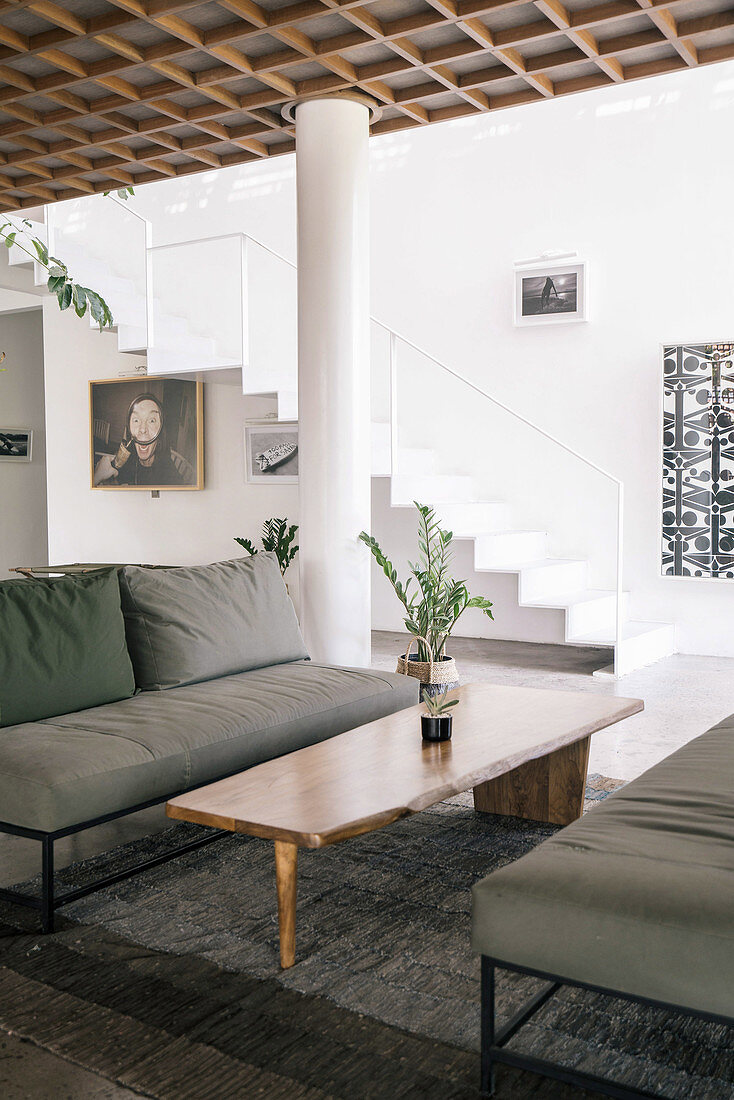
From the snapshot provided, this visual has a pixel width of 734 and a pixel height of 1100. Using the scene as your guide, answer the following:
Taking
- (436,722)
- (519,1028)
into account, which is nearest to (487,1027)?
(519,1028)

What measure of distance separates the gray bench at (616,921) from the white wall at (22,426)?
10244 millimetres

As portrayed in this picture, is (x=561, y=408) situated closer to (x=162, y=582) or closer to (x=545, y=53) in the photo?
(x=545, y=53)

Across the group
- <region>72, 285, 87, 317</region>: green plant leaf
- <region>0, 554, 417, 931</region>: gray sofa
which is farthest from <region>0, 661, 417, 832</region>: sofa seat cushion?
<region>72, 285, 87, 317</region>: green plant leaf

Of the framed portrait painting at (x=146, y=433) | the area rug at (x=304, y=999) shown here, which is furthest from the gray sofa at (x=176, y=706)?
the framed portrait painting at (x=146, y=433)

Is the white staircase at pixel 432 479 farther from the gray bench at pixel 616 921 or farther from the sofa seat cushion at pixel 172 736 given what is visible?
the gray bench at pixel 616 921

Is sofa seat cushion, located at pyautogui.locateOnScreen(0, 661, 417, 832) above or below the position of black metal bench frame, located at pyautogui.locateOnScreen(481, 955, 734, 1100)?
above

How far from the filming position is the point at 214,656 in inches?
152

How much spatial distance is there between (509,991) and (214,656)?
1882mm

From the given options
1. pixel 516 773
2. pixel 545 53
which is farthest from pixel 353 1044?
pixel 545 53

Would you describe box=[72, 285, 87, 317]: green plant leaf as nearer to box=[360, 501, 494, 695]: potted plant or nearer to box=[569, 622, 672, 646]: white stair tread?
box=[360, 501, 494, 695]: potted plant

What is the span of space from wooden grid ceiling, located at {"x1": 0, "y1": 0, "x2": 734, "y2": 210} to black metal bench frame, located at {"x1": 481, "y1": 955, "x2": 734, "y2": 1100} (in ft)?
11.6

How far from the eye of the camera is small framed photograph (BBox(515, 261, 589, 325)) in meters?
7.18

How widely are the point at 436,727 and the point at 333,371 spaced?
2602mm

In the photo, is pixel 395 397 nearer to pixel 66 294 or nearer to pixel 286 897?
pixel 66 294
